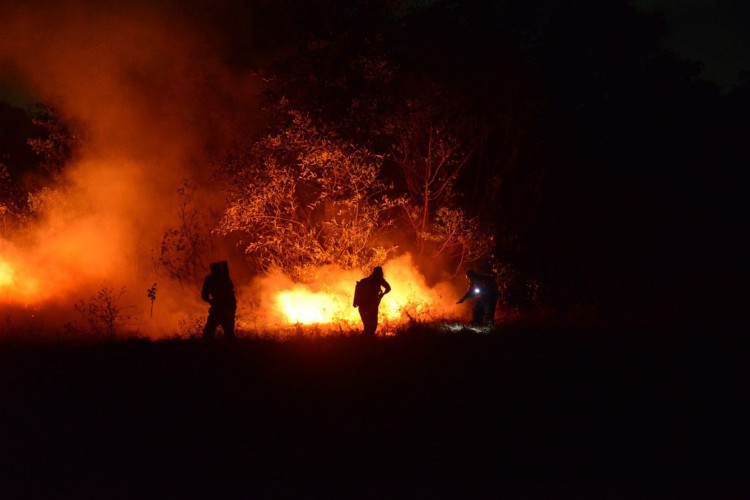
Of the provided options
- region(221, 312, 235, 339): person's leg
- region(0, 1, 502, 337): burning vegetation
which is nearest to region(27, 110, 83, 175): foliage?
region(0, 1, 502, 337): burning vegetation

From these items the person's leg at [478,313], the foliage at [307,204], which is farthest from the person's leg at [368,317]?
the foliage at [307,204]

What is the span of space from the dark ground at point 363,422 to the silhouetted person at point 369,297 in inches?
60.9

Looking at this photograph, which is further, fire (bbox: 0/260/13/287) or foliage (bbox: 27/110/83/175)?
foliage (bbox: 27/110/83/175)

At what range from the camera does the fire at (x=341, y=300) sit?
593 inches

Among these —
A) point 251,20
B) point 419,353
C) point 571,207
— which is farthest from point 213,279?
point 571,207

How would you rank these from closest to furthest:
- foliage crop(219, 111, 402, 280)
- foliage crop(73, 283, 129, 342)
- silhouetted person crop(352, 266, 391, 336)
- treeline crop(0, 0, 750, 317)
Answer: silhouetted person crop(352, 266, 391, 336)
foliage crop(73, 283, 129, 342)
foliage crop(219, 111, 402, 280)
treeline crop(0, 0, 750, 317)

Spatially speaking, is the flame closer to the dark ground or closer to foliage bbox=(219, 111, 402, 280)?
foliage bbox=(219, 111, 402, 280)

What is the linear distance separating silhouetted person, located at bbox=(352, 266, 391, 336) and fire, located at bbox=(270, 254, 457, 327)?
1728 mm

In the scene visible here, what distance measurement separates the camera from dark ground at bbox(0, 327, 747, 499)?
567cm

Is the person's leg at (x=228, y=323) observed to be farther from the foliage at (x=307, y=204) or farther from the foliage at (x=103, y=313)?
the foliage at (x=307, y=204)

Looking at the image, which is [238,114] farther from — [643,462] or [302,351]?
[643,462]

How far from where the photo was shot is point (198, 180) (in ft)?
60.1

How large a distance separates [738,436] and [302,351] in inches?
238

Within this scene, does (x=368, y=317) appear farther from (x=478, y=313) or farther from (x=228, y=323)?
(x=478, y=313)
